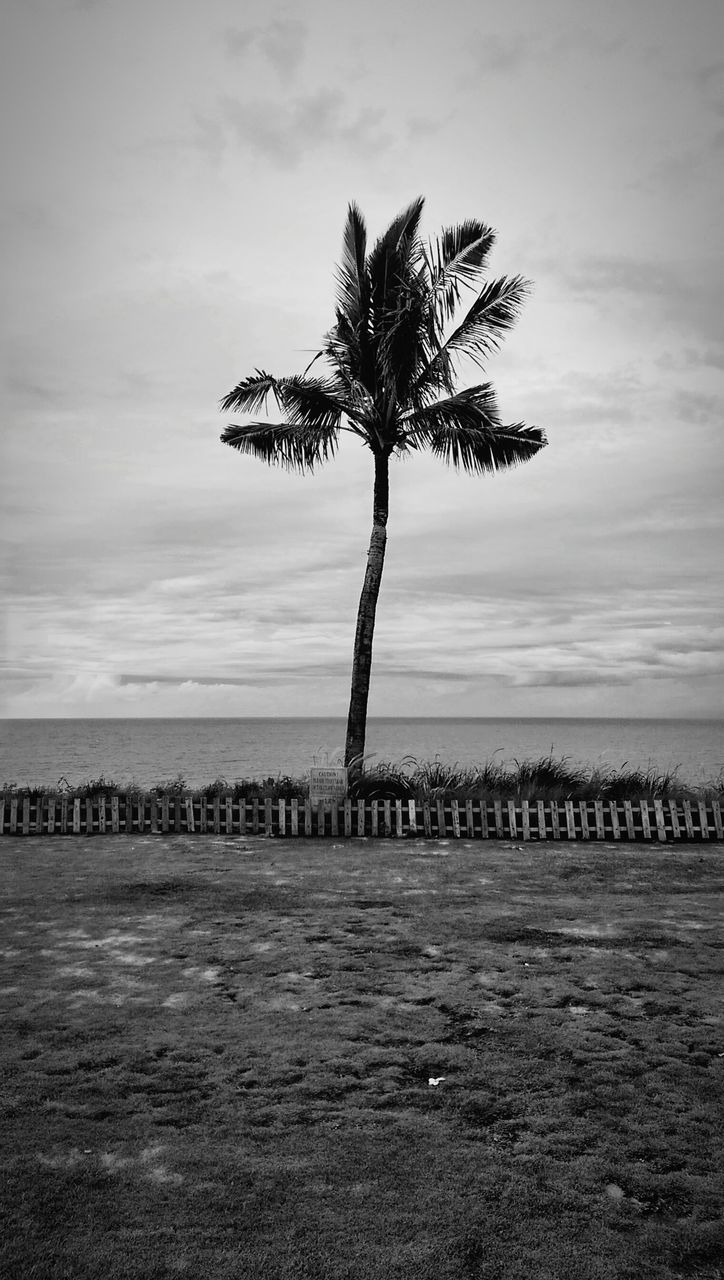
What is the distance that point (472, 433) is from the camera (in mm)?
17453

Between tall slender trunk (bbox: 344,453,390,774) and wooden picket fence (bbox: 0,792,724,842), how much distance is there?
2.43 meters

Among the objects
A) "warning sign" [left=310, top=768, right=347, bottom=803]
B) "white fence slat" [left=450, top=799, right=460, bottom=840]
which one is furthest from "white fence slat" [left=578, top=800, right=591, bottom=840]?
"warning sign" [left=310, top=768, right=347, bottom=803]

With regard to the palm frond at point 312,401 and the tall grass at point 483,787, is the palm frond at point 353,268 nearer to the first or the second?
the palm frond at point 312,401

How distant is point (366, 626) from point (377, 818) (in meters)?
4.65

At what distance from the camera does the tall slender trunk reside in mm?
16797

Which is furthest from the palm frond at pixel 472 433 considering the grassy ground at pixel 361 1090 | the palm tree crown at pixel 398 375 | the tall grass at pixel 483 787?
the grassy ground at pixel 361 1090

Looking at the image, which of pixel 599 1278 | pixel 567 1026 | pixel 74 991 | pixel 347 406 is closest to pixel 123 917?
pixel 74 991

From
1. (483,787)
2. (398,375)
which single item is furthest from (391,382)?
(483,787)

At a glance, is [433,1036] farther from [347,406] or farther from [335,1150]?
[347,406]

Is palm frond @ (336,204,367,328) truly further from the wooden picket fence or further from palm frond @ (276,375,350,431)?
the wooden picket fence

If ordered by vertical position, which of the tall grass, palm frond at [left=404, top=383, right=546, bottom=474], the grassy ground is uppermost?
palm frond at [left=404, top=383, right=546, bottom=474]

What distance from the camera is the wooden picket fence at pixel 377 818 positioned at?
13391mm

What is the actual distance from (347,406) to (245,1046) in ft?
49.2

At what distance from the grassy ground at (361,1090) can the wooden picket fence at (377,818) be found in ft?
16.5
